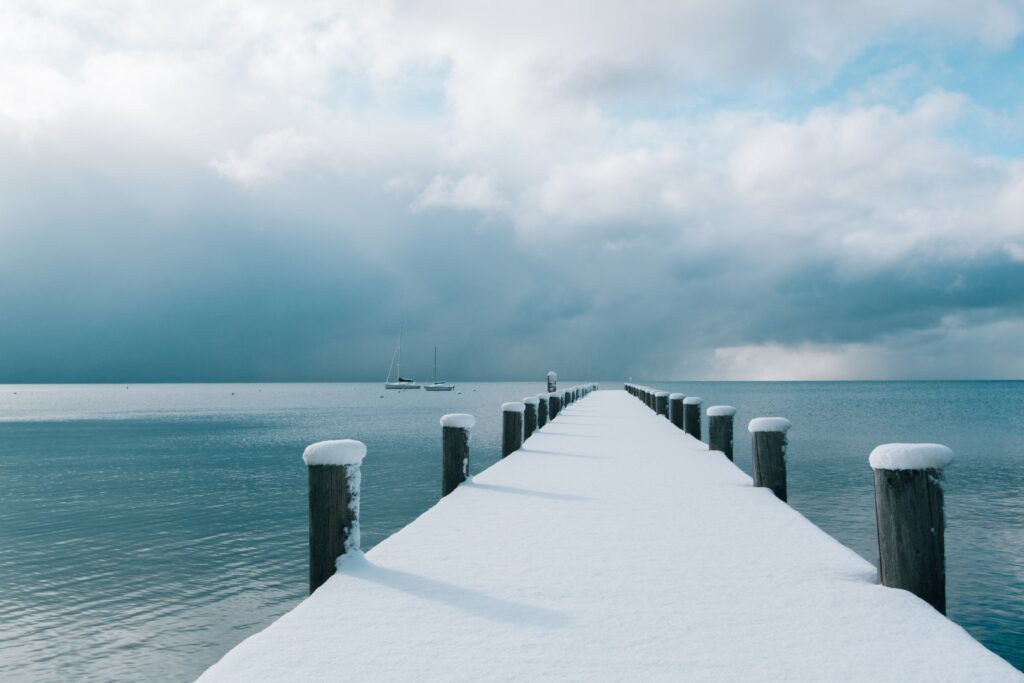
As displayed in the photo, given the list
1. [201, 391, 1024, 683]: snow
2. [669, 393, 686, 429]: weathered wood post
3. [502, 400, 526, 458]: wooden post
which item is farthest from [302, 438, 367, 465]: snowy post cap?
[669, 393, 686, 429]: weathered wood post

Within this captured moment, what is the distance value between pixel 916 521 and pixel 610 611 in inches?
84.9

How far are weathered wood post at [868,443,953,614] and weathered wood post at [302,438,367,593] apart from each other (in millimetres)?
3662

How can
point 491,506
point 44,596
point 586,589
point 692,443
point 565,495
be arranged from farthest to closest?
point 692,443, point 44,596, point 565,495, point 491,506, point 586,589

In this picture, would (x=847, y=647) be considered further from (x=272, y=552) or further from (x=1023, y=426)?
(x=1023, y=426)

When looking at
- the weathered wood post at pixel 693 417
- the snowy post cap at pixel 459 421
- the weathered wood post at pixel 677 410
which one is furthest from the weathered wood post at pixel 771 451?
the weathered wood post at pixel 677 410

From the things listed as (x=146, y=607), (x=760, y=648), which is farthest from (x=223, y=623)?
(x=760, y=648)

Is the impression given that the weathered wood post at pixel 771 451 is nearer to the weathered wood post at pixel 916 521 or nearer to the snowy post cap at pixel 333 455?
the weathered wood post at pixel 916 521

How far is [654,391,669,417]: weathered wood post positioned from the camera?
2310 cm

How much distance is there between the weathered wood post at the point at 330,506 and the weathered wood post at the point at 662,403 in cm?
1836

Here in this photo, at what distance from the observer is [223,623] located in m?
10.8

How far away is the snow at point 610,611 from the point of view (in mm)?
3447

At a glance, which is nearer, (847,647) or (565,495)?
(847,647)

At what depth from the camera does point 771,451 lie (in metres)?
8.48

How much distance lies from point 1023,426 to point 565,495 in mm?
60090
